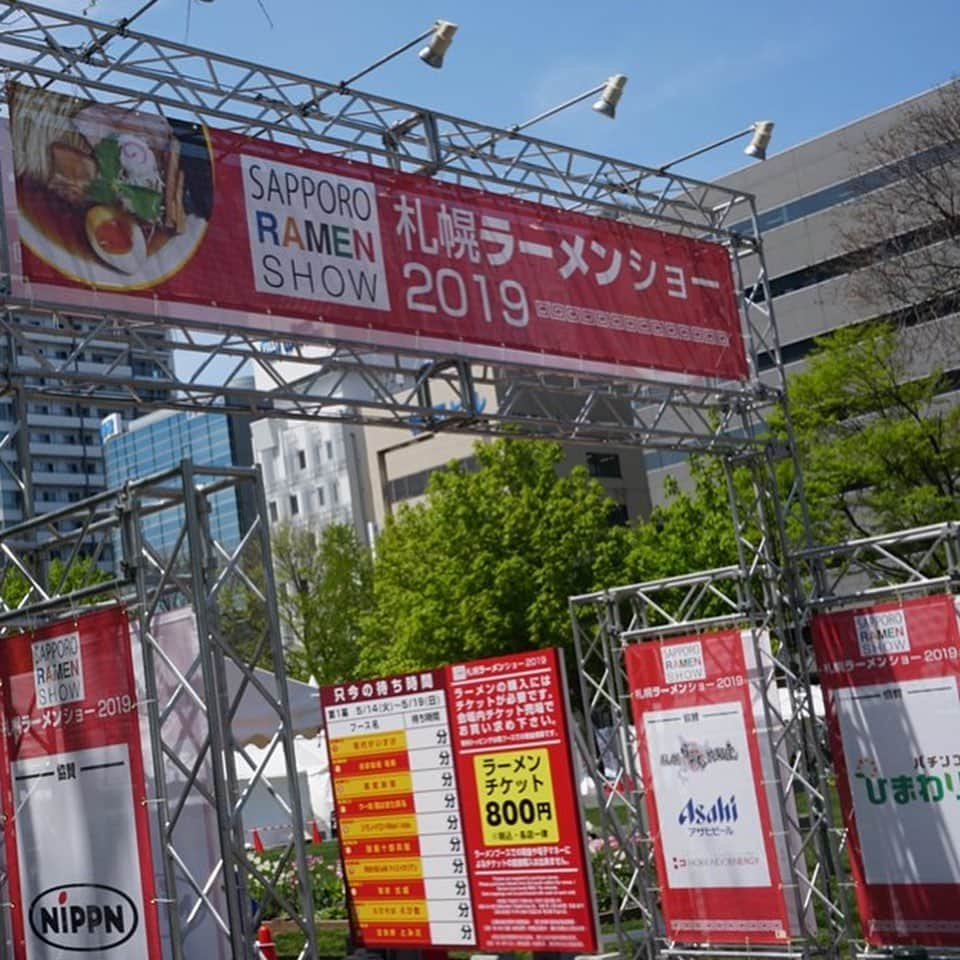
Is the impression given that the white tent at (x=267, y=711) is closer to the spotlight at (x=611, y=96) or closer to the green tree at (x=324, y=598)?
the spotlight at (x=611, y=96)

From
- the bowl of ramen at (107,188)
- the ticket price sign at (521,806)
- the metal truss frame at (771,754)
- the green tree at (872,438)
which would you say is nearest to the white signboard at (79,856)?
the bowl of ramen at (107,188)

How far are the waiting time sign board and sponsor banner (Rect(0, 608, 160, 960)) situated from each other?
3862 millimetres

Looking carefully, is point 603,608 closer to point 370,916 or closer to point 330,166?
point 370,916

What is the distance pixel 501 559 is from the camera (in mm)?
38094

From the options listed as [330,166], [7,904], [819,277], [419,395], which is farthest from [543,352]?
[819,277]

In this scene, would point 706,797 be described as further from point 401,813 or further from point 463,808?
point 401,813

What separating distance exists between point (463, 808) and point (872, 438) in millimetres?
18232

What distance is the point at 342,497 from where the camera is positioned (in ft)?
236

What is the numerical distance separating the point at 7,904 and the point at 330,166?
5.84m

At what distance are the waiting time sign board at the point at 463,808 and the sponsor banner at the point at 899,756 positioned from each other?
270 centimetres

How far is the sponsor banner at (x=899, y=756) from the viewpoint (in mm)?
11867

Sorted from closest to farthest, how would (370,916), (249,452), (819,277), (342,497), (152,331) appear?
(152,331), (370,916), (819,277), (342,497), (249,452)

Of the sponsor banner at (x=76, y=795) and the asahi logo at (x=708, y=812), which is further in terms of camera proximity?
→ the asahi logo at (x=708, y=812)

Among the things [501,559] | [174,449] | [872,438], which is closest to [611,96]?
[872,438]
